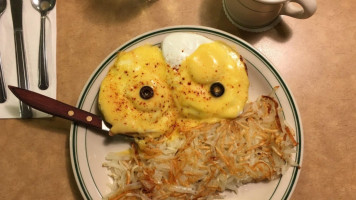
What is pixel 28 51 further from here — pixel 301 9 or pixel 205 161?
pixel 301 9

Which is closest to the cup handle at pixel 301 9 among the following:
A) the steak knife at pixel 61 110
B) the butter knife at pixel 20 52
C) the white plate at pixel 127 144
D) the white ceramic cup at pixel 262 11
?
the white ceramic cup at pixel 262 11

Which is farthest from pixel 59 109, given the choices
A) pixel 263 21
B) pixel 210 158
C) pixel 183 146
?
pixel 263 21

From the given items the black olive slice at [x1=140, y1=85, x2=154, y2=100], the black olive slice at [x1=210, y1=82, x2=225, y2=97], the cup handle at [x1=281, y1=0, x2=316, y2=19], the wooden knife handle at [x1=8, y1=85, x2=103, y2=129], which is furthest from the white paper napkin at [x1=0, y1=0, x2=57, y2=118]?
the cup handle at [x1=281, y1=0, x2=316, y2=19]

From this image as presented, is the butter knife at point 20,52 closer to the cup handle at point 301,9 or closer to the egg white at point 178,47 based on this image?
the egg white at point 178,47

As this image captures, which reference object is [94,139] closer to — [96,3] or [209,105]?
[209,105]

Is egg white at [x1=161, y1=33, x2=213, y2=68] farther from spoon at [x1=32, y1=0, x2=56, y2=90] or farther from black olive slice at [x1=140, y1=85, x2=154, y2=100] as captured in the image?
spoon at [x1=32, y1=0, x2=56, y2=90]

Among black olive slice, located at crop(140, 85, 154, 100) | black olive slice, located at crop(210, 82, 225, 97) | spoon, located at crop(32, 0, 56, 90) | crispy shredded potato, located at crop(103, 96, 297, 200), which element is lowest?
crispy shredded potato, located at crop(103, 96, 297, 200)
